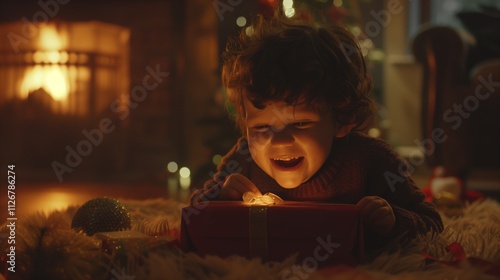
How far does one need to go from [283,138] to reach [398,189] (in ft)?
0.88

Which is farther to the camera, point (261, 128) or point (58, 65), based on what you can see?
point (58, 65)

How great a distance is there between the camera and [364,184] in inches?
44.2

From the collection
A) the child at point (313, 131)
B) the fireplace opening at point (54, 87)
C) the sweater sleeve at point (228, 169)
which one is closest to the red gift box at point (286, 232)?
the child at point (313, 131)

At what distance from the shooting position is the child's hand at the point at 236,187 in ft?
3.54

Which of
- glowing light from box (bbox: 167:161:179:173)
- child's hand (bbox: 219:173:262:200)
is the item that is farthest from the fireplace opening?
child's hand (bbox: 219:173:262:200)

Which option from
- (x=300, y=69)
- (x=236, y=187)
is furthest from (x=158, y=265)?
(x=300, y=69)

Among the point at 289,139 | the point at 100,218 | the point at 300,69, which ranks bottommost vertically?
the point at 100,218

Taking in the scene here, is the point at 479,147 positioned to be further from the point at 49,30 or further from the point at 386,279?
the point at 49,30

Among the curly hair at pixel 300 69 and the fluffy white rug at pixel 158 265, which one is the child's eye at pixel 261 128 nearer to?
the curly hair at pixel 300 69

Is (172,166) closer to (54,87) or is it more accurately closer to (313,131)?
(54,87)

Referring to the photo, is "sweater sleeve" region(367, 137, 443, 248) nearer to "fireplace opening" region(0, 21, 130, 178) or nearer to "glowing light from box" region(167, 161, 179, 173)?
"glowing light from box" region(167, 161, 179, 173)

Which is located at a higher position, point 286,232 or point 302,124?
point 302,124

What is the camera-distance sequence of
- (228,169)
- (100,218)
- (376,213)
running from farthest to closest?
1. (228,169)
2. (100,218)
3. (376,213)

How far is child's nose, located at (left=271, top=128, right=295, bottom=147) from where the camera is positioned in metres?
1.02
